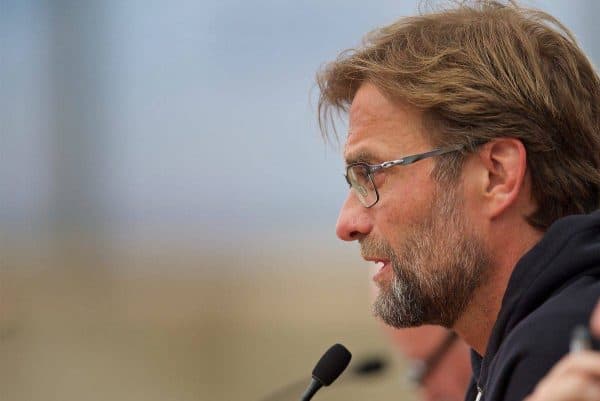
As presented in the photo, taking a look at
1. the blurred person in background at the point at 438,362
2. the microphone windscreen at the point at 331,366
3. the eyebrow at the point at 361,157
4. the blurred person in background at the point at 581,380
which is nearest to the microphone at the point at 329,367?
the microphone windscreen at the point at 331,366

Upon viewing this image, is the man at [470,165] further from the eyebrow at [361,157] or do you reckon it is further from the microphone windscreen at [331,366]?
the microphone windscreen at [331,366]

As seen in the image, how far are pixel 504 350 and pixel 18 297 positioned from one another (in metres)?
4.88

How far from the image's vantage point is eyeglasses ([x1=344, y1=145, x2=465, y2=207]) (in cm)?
204

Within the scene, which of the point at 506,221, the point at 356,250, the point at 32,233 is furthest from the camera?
the point at 32,233

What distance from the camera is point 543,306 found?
1.60 m

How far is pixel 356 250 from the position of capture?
576 cm

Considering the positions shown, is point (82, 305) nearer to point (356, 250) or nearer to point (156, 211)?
point (156, 211)

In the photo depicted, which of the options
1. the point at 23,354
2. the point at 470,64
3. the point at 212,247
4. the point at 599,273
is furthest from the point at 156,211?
the point at 599,273

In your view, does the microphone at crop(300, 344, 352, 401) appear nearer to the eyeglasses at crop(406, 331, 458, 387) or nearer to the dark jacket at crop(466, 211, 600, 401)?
the dark jacket at crop(466, 211, 600, 401)

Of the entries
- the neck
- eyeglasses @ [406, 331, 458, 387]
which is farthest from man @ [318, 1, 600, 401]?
eyeglasses @ [406, 331, 458, 387]

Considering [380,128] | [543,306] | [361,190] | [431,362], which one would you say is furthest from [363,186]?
[431,362]

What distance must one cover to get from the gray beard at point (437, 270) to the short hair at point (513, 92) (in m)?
0.10

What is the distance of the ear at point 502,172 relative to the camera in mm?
1945

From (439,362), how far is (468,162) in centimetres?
122
